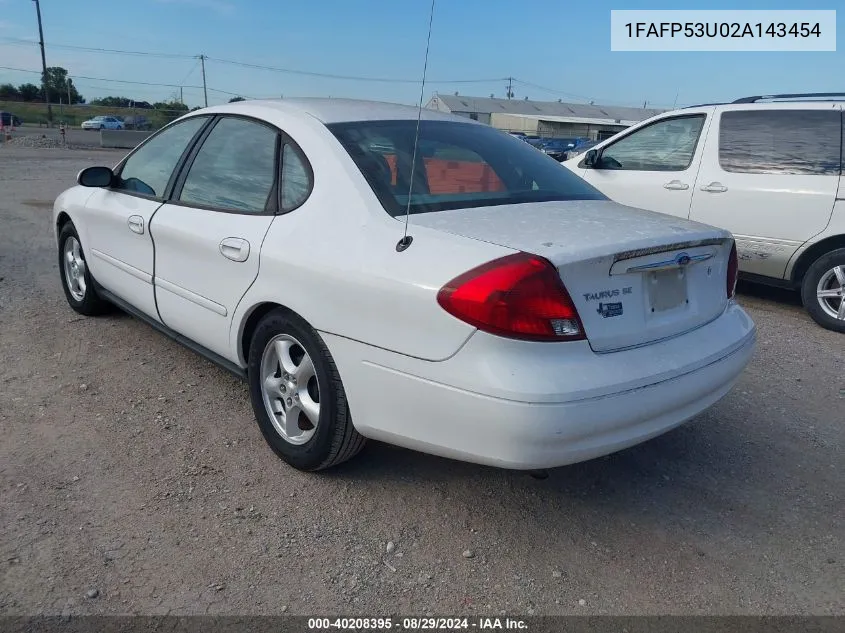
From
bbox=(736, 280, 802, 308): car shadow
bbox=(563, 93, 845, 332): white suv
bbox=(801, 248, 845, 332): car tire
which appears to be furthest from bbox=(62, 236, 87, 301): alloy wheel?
bbox=(736, 280, 802, 308): car shadow

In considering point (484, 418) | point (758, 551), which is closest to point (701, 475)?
point (758, 551)

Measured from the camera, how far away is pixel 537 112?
68188 millimetres

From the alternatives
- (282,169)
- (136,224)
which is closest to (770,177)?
(282,169)

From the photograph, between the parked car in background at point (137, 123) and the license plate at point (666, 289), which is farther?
→ the parked car in background at point (137, 123)

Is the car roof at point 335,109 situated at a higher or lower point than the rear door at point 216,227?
higher

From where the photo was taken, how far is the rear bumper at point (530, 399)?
2312 millimetres

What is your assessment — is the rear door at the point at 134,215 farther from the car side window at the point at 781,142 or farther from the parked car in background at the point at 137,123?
the parked car in background at the point at 137,123

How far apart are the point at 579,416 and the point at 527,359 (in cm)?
25

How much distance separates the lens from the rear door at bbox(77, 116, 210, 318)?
3988mm

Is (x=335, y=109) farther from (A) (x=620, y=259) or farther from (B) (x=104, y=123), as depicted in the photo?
(B) (x=104, y=123)

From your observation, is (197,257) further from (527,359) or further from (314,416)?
(527,359)

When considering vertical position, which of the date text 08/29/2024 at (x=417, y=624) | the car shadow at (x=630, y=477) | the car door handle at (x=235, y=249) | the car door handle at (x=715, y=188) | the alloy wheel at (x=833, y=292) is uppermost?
the car door handle at (x=715, y=188)

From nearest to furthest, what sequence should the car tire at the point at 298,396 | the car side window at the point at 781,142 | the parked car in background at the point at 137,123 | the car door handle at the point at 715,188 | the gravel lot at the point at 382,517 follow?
1. the gravel lot at the point at 382,517
2. the car tire at the point at 298,396
3. the car side window at the point at 781,142
4. the car door handle at the point at 715,188
5. the parked car in background at the point at 137,123

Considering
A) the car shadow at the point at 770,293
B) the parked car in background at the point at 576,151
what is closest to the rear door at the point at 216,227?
the car shadow at the point at 770,293
